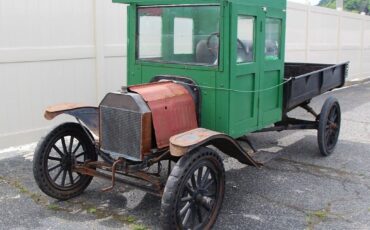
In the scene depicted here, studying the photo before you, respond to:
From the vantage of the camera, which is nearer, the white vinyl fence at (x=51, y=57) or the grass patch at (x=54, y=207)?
the grass patch at (x=54, y=207)

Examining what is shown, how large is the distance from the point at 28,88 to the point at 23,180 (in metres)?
1.67

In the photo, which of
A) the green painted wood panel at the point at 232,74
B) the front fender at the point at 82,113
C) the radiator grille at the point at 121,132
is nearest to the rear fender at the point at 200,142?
the green painted wood panel at the point at 232,74

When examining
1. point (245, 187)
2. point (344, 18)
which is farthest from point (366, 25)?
point (245, 187)

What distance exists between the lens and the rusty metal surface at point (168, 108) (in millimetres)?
4094

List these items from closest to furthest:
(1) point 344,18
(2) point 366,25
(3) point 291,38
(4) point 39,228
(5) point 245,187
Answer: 1. (4) point 39,228
2. (5) point 245,187
3. (3) point 291,38
4. (1) point 344,18
5. (2) point 366,25

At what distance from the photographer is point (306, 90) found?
6.00m

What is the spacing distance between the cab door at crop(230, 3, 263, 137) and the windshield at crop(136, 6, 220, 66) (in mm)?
176

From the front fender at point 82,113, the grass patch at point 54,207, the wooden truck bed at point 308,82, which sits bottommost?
the grass patch at point 54,207

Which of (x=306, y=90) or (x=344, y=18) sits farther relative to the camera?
(x=344, y=18)

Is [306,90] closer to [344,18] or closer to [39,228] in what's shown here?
[39,228]

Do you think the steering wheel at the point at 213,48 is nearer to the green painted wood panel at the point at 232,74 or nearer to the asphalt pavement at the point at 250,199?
the green painted wood panel at the point at 232,74

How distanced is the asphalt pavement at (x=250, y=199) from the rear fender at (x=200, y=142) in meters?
0.58

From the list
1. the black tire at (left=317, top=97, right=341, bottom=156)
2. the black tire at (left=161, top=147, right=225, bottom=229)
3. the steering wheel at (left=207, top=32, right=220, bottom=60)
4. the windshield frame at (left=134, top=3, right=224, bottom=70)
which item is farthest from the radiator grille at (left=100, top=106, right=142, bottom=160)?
the black tire at (left=317, top=97, right=341, bottom=156)

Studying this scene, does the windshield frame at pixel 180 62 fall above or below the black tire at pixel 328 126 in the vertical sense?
above
